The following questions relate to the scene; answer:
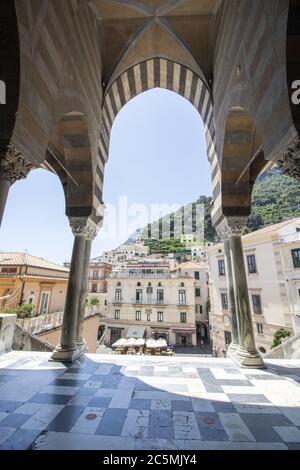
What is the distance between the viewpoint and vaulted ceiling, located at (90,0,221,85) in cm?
721

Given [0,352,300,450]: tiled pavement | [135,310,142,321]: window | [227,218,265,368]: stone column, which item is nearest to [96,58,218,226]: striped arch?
[227,218,265,368]: stone column

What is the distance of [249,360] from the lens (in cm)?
504

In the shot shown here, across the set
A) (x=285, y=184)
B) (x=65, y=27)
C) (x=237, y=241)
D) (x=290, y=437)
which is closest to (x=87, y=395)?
(x=290, y=437)

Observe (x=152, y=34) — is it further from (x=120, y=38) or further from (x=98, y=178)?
(x=98, y=178)

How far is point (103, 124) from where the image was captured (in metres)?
7.75

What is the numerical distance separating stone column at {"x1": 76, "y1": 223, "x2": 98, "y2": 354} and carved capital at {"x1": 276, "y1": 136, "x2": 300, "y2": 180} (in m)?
5.05

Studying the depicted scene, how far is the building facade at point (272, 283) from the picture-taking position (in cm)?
1521

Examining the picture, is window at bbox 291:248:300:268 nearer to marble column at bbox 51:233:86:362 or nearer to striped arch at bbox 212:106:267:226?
striped arch at bbox 212:106:267:226

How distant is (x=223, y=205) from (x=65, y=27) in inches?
220

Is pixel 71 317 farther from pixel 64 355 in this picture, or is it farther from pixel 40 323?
pixel 40 323

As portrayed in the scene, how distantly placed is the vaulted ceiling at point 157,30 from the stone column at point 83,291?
5634mm

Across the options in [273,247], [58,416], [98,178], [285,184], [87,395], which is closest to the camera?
[58,416]

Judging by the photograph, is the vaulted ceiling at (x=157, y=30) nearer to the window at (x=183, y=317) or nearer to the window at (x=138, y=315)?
the window at (x=183, y=317)

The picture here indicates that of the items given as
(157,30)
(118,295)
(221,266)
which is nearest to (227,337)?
(221,266)
